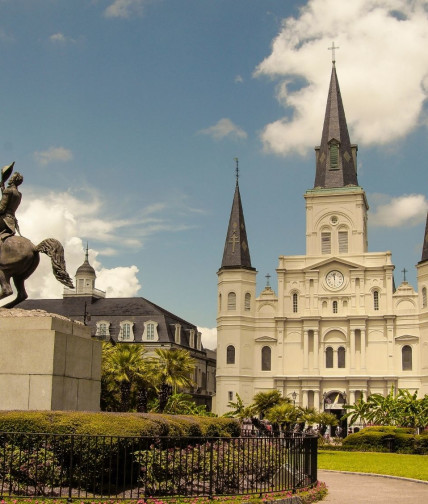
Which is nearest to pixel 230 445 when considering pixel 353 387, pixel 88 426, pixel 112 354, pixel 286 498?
pixel 286 498

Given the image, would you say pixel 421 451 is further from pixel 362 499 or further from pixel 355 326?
pixel 355 326

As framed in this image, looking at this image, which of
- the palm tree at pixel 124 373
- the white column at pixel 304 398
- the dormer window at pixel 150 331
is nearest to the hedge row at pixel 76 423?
the palm tree at pixel 124 373

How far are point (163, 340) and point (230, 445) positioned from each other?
59.8 meters

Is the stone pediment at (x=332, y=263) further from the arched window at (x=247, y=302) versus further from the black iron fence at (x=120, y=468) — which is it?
the black iron fence at (x=120, y=468)

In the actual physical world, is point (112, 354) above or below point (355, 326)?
below

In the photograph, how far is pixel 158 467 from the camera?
12.4m

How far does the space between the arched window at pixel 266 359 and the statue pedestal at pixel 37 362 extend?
6103cm

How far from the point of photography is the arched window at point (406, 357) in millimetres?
70188

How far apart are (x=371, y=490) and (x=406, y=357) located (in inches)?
2174

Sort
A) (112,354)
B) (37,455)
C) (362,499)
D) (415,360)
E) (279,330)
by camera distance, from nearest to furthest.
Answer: (37,455) < (362,499) < (112,354) < (415,360) < (279,330)

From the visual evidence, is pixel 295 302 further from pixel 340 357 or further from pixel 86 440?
pixel 86 440

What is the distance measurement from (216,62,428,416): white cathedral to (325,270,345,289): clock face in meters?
0.10

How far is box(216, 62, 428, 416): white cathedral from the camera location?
7075 cm

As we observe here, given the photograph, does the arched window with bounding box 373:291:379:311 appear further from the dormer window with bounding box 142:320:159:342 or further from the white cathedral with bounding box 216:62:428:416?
the dormer window with bounding box 142:320:159:342
